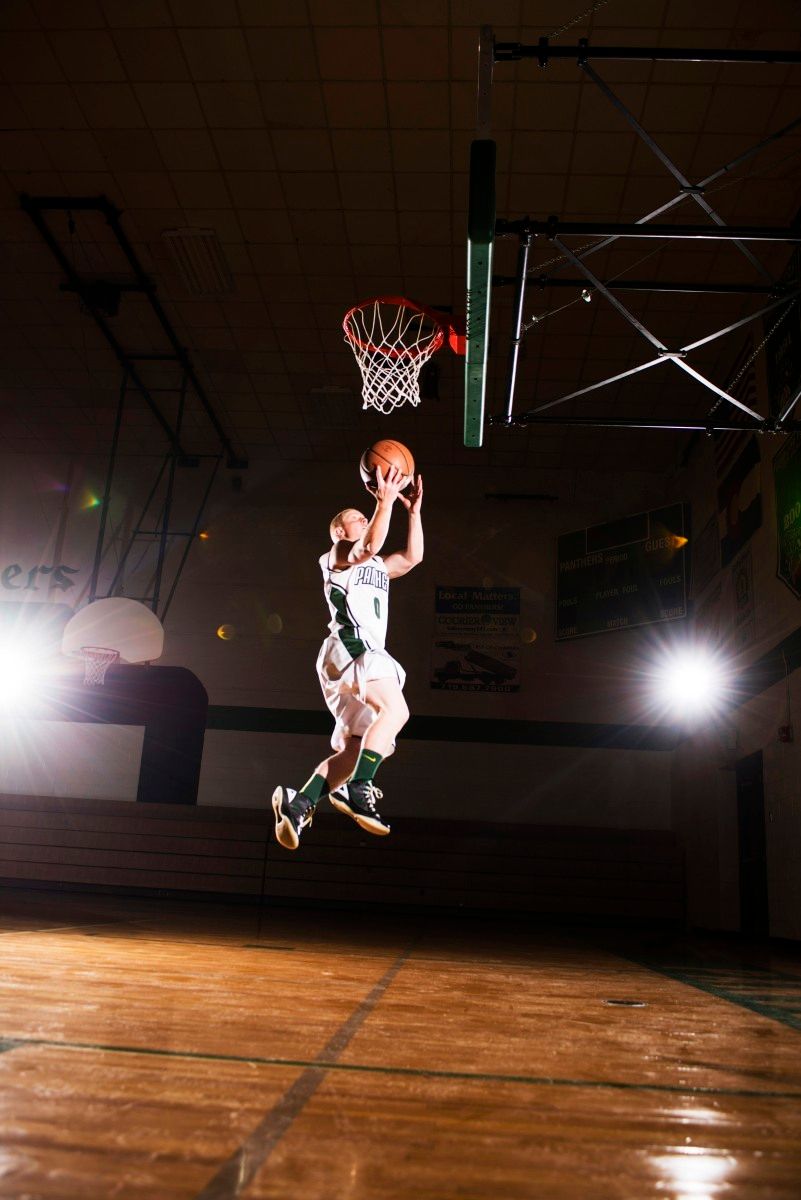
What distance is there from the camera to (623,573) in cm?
1122

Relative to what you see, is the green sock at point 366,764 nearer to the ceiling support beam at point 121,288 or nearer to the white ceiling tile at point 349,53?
the white ceiling tile at point 349,53

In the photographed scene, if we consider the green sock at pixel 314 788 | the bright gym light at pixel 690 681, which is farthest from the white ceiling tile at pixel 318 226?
the bright gym light at pixel 690 681

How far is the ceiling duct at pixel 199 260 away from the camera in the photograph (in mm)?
7992

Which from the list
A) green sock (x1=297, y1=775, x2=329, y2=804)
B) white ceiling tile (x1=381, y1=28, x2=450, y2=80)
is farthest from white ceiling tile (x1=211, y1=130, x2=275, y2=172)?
green sock (x1=297, y1=775, x2=329, y2=804)

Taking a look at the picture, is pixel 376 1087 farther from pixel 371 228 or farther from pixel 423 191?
pixel 371 228

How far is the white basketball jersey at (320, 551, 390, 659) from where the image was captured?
366 centimetres

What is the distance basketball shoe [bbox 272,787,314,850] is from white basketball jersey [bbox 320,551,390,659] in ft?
2.12

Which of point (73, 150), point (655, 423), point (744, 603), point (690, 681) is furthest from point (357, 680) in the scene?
point (690, 681)

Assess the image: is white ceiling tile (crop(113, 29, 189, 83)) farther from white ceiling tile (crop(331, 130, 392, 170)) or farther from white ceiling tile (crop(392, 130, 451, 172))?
white ceiling tile (crop(392, 130, 451, 172))

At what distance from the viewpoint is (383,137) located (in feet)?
22.5

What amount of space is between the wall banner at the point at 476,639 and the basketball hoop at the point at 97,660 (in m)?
4.00

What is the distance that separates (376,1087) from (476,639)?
406 inches

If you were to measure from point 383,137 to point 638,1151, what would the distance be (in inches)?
284

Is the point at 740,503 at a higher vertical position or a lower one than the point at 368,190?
lower
